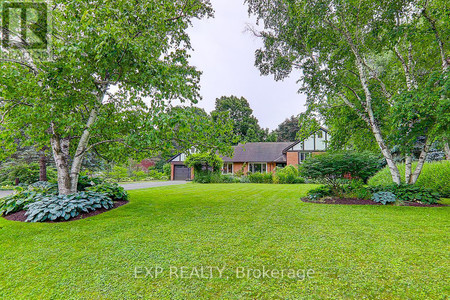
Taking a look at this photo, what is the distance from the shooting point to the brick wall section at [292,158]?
21297 millimetres

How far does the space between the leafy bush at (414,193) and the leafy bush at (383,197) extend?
33 cm

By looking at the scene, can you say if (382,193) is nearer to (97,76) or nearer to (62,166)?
(97,76)

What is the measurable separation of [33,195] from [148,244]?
185 inches

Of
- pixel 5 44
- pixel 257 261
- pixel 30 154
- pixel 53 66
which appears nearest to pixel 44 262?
pixel 257 261

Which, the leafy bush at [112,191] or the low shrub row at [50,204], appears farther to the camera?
the leafy bush at [112,191]

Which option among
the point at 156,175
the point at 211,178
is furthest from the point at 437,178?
the point at 156,175

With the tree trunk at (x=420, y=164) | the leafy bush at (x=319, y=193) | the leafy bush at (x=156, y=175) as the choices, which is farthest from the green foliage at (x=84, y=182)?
the leafy bush at (x=156, y=175)

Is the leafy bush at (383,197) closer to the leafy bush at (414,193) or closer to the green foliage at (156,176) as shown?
the leafy bush at (414,193)

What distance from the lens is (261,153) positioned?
24547 millimetres

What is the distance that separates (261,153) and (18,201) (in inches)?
→ 855

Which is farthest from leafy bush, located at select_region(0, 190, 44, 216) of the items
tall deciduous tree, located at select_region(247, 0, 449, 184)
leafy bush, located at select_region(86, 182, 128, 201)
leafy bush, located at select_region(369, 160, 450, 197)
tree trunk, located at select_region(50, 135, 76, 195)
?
leafy bush, located at select_region(369, 160, 450, 197)

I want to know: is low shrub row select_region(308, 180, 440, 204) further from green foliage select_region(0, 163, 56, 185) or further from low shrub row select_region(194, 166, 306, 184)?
green foliage select_region(0, 163, 56, 185)

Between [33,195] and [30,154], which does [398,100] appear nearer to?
[33,195]

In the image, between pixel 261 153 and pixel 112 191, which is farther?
pixel 261 153
